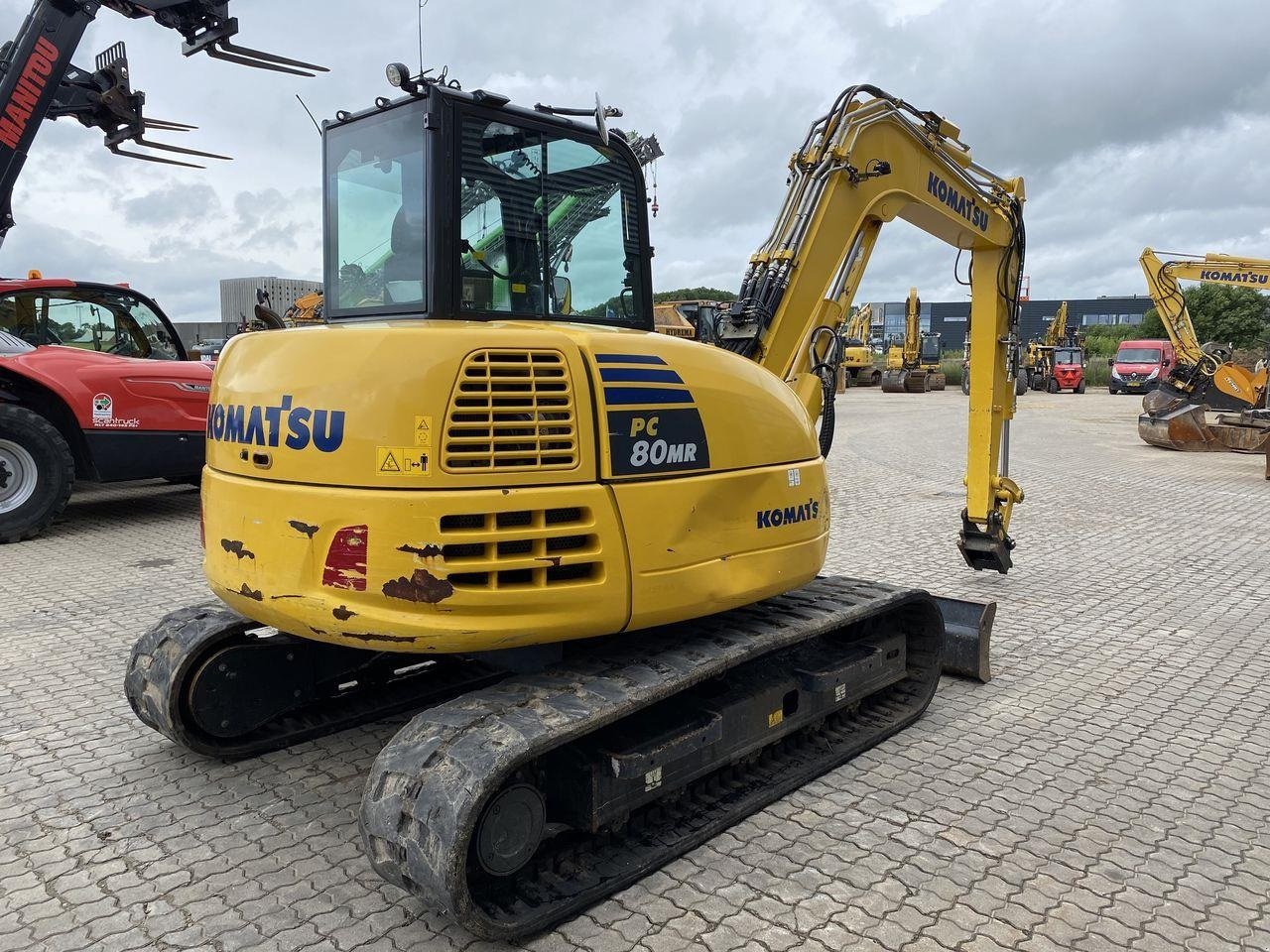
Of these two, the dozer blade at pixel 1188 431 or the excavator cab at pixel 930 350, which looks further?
the excavator cab at pixel 930 350

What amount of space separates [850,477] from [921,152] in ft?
25.2

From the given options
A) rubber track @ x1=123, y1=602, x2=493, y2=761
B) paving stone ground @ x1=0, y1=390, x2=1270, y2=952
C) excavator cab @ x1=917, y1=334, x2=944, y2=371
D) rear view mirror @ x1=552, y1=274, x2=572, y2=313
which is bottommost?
paving stone ground @ x1=0, y1=390, x2=1270, y2=952

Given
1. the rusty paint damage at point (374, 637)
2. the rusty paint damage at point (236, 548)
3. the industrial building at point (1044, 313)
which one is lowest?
the rusty paint damage at point (374, 637)

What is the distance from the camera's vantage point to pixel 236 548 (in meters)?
3.16

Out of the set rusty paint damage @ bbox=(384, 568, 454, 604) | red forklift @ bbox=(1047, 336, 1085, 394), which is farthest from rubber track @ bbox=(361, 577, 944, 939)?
red forklift @ bbox=(1047, 336, 1085, 394)

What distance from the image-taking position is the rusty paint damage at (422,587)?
2785 mm

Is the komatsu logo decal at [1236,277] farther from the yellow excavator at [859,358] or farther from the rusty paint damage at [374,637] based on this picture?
the rusty paint damage at [374,637]

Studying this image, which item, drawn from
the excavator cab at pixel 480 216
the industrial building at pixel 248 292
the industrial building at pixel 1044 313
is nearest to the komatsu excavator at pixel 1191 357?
the excavator cab at pixel 480 216

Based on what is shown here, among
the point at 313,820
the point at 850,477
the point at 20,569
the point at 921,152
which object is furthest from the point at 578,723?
the point at 850,477

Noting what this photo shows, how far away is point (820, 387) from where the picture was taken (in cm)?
485

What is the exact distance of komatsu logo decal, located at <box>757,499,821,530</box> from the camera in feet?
11.8

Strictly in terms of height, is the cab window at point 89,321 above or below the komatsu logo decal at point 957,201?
below

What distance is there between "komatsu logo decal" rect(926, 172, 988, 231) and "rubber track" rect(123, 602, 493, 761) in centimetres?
410

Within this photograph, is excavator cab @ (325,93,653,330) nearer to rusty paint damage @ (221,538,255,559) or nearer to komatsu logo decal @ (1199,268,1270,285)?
rusty paint damage @ (221,538,255,559)
